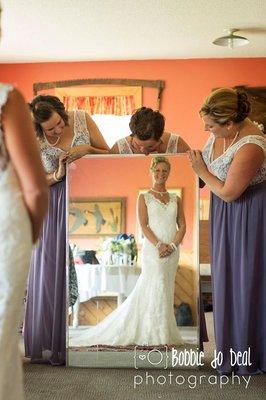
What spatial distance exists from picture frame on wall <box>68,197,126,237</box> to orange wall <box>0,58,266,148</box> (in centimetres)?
367

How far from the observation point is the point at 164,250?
3.21 meters

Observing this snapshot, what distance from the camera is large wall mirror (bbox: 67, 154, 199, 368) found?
321cm

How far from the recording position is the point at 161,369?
3273 millimetres

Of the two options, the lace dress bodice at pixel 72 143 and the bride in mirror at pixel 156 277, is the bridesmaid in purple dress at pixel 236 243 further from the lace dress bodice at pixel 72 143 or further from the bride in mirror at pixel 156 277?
the lace dress bodice at pixel 72 143

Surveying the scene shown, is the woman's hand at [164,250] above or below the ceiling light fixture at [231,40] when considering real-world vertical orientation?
below

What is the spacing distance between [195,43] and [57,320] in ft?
12.3

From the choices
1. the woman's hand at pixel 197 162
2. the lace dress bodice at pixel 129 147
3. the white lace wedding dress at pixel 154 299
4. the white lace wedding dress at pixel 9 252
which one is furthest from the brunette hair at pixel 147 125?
the white lace wedding dress at pixel 9 252

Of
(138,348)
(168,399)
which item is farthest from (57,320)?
(168,399)

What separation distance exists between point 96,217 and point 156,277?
43cm

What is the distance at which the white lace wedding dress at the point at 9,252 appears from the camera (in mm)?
1563

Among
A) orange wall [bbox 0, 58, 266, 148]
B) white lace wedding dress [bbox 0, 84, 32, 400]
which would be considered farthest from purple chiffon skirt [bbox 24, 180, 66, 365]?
orange wall [bbox 0, 58, 266, 148]

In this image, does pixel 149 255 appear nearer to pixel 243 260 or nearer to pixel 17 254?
pixel 243 260

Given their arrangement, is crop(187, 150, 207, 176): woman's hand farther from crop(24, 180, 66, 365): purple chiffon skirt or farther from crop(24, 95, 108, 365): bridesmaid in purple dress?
crop(24, 180, 66, 365): purple chiffon skirt

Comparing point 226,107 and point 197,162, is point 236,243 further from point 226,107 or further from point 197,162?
point 226,107
